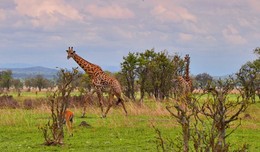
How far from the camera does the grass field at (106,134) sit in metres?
14.4

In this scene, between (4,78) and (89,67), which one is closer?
(89,67)

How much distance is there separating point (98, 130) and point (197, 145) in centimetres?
1131

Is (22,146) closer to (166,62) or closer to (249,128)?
(249,128)

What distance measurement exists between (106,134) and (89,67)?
846cm

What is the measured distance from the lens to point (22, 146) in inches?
571

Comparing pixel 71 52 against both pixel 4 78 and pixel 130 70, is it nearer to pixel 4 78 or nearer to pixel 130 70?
pixel 130 70

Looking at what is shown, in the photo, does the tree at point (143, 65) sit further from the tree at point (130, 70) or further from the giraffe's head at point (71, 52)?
the giraffe's head at point (71, 52)

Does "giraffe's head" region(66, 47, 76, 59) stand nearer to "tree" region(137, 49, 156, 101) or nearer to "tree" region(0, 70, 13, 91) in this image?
"tree" region(137, 49, 156, 101)

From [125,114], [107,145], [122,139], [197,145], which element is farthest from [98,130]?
[197,145]

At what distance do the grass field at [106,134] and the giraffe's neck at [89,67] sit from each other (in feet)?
7.18

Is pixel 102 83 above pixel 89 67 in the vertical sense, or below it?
below

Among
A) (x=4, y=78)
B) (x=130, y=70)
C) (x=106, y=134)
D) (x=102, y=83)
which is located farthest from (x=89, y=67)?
(x=4, y=78)

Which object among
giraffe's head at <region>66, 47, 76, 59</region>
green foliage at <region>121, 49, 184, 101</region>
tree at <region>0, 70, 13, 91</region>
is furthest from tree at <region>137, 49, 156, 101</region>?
tree at <region>0, 70, 13, 91</region>

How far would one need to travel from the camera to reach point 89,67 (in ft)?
83.1
